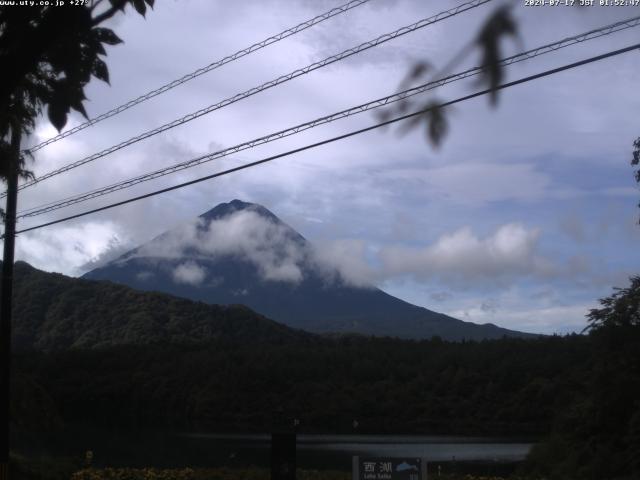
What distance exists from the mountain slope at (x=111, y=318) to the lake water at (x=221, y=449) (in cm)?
4681

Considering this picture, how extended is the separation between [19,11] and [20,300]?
103692 mm

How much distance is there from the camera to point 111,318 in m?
107

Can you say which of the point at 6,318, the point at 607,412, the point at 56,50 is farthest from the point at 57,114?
the point at 607,412

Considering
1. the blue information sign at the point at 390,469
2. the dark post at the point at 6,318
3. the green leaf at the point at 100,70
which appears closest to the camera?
the green leaf at the point at 100,70

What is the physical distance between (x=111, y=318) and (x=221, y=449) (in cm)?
7194

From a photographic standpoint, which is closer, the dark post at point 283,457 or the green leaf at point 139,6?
the green leaf at point 139,6

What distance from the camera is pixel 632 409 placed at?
18781 mm

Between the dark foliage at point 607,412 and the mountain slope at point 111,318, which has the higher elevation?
the mountain slope at point 111,318

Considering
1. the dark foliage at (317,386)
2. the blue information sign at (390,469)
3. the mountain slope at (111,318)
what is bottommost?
the blue information sign at (390,469)

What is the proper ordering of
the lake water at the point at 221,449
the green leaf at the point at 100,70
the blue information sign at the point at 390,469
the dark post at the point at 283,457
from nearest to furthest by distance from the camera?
the green leaf at the point at 100,70
the blue information sign at the point at 390,469
the dark post at the point at 283,457
the lake water at the point at 221,449

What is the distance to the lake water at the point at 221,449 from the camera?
28.3m

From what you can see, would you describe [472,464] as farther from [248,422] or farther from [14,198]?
[248,422]

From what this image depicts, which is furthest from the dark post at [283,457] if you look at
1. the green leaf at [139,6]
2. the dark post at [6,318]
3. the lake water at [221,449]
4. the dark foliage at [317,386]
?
the dark foliage at [317,386]

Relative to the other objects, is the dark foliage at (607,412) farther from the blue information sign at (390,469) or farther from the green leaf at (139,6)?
the green leaf at (139,6)
